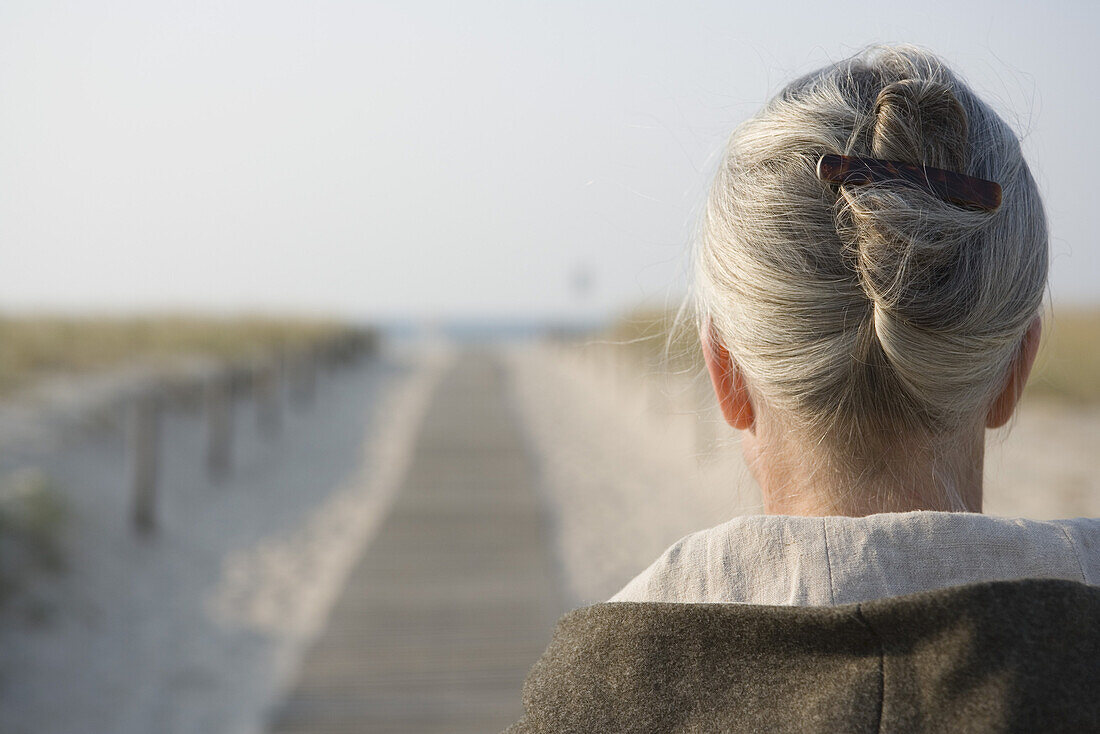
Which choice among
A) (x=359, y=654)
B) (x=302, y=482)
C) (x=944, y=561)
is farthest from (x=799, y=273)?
(x=302, y=482)

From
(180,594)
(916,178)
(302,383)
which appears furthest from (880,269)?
(302,383)

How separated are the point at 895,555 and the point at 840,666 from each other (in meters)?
0.10

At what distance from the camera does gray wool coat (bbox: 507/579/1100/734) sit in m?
0.62

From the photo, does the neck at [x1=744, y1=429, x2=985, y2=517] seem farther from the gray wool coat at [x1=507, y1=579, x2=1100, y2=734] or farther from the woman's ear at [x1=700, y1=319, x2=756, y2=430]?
the gray wool coat at [x1=507, y1=579, x2=1100, y2=734]

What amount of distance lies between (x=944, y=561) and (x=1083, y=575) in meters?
0.11

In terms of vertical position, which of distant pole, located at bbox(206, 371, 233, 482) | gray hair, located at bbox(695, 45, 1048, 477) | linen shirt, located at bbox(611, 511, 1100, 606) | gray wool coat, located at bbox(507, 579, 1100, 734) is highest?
gray hair, located at bbox(695, 45, 1048, 477)

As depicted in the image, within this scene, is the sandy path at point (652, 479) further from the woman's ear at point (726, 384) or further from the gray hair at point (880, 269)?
the gray hair at point (880, 269)

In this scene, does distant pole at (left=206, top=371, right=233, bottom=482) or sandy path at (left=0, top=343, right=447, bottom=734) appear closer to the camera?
sandy path at (left=0, top=343, right=447, bottom=734)

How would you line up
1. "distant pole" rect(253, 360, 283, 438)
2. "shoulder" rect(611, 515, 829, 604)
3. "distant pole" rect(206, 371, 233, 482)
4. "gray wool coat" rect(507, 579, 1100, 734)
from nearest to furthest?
"gray wool coat" rect(507, 579, 1100, 734)
"shoulder" rect(611, 515, 829, 604)
"distant pole" rect(206, 371, 233, 482)
"distant pole" rect(253, 360, 283, 438)

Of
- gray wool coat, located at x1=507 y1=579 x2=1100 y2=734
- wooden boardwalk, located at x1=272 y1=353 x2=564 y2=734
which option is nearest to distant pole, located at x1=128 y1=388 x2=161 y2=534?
wooden boardwalk, located at x1=272 y1=353 x2=564 y2=734

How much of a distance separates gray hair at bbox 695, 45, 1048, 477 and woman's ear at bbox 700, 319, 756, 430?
0.18 feet

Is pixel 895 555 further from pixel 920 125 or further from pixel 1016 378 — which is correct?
pixel 920 125

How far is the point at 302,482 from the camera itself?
984 centimetres

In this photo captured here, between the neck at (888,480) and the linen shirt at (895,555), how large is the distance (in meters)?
0.12
